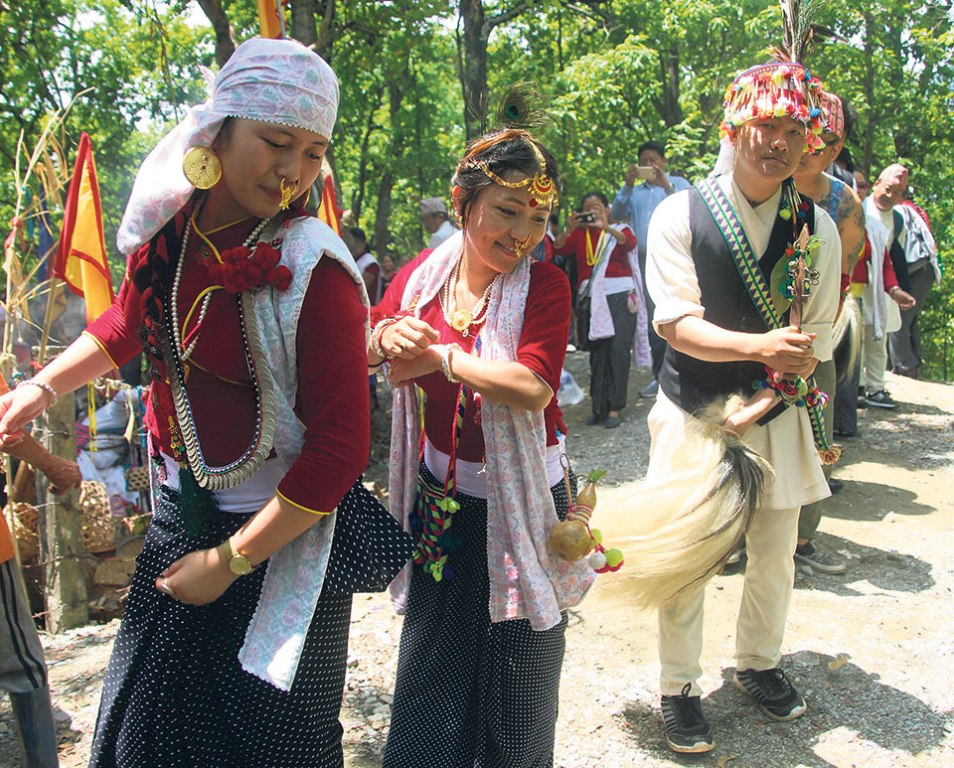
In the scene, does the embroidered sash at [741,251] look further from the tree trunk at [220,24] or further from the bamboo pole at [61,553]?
the tree trunk at [220,24]

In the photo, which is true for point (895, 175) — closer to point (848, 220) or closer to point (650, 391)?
point (650, 391)

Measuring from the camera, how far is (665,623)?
118 inches

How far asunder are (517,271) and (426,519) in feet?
2.41

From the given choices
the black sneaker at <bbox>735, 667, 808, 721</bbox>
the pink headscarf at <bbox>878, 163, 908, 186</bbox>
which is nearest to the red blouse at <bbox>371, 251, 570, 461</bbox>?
the black sneaker at <bbox>735, 667, 808, 721</bbox>

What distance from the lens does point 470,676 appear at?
248 centimetres

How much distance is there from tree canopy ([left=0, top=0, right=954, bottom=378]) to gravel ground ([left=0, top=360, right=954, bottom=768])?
5164 millimetres

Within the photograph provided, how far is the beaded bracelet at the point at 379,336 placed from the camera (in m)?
2.25

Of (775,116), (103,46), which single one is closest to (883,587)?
(775,116)

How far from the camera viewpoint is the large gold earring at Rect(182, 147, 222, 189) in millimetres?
1641

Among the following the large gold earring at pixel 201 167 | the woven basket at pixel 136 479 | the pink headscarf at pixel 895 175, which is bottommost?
the woven basket at pixel 136 479

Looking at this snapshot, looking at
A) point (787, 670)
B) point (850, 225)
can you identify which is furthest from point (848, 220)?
point (787, 670)

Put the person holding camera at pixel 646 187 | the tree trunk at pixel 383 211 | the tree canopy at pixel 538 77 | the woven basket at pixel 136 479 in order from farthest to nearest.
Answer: the tree trunk at pixel 383 211
the tree canopy at pixel 538 77
the person holding camera at pixel 646 187
the woven basket at pixel 136 479

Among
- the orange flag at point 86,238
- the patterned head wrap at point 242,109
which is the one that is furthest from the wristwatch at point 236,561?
the orange flag at point 86,238

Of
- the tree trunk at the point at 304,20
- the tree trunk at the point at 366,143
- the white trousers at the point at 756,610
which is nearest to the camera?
the white trousers at the point at 756,610
